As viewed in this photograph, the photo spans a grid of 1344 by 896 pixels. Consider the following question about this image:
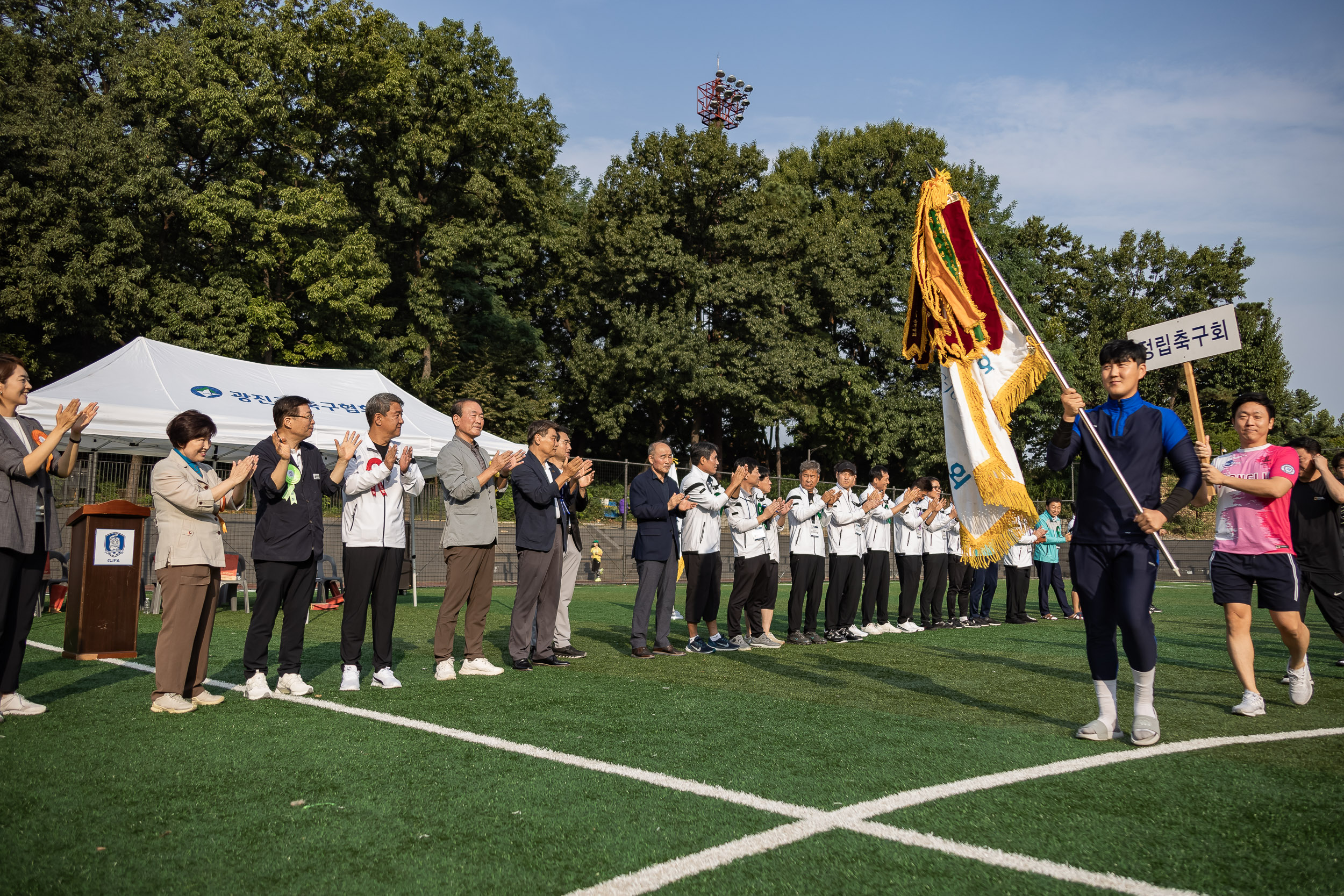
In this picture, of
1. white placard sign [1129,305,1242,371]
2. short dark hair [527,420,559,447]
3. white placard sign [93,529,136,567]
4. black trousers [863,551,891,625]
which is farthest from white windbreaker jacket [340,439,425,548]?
black trousers [863,551,891,625]

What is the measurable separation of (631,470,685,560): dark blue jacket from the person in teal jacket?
8.13m

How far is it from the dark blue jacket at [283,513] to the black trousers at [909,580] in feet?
25.9

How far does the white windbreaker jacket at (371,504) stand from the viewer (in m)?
6.47

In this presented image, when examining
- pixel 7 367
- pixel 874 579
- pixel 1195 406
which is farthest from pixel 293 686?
pixel 874 579

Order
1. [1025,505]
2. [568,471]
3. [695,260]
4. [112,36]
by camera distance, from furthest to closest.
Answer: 1. [695,260]
2. [112,36]
3. [568,471]
4. [1025,505]

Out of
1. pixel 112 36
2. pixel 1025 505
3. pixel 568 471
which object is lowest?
pixel 1025 505

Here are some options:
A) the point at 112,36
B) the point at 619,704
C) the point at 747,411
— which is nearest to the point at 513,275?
the point at 747,411

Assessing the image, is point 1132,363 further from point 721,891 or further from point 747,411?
point 747,411

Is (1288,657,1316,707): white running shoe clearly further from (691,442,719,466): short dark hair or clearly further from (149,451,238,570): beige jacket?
(149,451,238,570): beige jacket

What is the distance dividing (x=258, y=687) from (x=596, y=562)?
661 inches

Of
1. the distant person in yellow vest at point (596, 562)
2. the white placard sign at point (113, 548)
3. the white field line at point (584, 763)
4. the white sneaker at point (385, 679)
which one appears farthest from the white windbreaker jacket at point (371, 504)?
the distant person in yellow vest at point (596, 562)

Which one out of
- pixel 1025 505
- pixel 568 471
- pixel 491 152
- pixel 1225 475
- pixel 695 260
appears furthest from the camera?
pixel 695 260

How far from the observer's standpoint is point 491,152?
103ft

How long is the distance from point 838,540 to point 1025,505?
5.02 m
